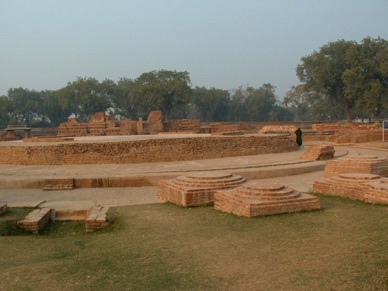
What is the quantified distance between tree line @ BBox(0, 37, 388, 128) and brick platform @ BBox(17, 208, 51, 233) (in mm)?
28469

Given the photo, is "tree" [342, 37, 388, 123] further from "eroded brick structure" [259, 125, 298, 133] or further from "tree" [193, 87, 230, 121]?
"tree" [193, 87, 230, 121]

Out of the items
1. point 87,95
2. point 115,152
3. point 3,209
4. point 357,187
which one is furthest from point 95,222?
point 87,95

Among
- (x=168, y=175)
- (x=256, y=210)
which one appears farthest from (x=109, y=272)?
(x=168, y=175)

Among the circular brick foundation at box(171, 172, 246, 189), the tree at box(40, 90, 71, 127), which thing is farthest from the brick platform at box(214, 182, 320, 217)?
the tree at box(40, 90, 71, 127)

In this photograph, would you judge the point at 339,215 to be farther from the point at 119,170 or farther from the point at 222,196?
the point at 119,170

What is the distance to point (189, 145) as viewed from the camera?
12.9m

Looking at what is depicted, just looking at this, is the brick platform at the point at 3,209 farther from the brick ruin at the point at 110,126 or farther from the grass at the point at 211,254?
the brick ruin at the point at 110,126

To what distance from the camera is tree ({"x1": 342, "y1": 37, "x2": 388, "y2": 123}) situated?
30.4 metres

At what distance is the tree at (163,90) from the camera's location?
41531 millimetres

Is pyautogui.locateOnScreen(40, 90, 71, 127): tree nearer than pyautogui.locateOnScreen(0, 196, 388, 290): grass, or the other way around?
pyautogui.locateOnScreen(0, 196, 388, 290): grass

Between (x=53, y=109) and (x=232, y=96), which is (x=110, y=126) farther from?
(x=232, y=96)

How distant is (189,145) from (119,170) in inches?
112

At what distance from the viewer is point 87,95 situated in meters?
45.3

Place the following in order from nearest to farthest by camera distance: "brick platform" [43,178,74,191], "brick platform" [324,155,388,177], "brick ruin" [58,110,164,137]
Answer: "brick platform" [324,155,388,177] → "brick platform" [43,178,74,191] → "brick ruin" [58,110,164,137]
